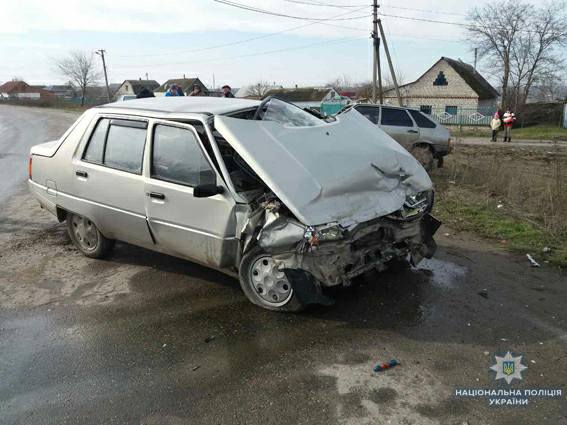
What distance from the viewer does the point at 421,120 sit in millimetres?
11953

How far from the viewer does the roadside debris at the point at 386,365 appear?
327cm

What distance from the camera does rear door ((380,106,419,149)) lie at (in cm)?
1177

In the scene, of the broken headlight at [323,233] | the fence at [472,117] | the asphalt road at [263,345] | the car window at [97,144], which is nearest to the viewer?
the asphalt road at [263,345]

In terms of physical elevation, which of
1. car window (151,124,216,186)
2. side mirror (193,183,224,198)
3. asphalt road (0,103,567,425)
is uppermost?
car window (151,124,216,186)

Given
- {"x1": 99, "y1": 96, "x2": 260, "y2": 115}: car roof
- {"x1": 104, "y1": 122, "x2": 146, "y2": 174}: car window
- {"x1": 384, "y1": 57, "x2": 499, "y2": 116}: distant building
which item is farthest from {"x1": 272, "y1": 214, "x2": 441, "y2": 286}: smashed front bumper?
{"x1": 384, "y1": 57, "x2": 499, "y2": 116}: distant building

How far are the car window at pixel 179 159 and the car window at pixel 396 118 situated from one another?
8.46 m

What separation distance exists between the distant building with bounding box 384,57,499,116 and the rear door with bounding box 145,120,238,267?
4452cm

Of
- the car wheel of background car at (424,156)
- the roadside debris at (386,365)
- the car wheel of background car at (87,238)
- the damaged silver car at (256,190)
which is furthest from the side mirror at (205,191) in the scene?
the car wheel of background car at (424,156)

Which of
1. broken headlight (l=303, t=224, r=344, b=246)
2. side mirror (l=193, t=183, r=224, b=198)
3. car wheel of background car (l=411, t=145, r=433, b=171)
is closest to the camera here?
broken headlight (l=303, t=224, r=344, b=246)

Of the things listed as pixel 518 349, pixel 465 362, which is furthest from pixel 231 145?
pixel 518 349

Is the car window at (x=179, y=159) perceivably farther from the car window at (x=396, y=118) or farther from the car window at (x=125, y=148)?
the car window at (x=396, y=118)

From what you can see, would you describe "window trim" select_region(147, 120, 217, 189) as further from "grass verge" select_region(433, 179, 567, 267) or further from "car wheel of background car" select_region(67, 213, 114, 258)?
"grass verge" select_region(433, 179, 567, 267)

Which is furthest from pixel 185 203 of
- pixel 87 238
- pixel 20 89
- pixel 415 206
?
pixel 20 89

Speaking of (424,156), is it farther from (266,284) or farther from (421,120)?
(266,284)
